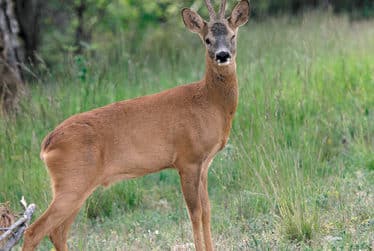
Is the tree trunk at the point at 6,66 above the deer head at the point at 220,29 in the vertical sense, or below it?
below

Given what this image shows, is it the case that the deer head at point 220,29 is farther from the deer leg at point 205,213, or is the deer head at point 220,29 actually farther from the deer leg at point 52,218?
the deer leg at point 52,218

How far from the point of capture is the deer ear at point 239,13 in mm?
6543

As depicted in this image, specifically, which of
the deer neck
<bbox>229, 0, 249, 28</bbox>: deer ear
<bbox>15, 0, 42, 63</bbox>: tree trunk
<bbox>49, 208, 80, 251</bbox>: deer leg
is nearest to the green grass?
<bbox>49, 208, 80, 251</bbox>: deer leg

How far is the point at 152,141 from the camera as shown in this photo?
626cm

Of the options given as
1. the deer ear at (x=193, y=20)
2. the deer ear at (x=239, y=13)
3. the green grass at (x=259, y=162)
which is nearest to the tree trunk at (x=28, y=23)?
the green grass at (x=259, y=162)

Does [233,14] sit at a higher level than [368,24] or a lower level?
higher

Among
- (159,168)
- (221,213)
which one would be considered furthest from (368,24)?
(159,168)

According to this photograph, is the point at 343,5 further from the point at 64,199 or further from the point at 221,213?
the point at 64,199

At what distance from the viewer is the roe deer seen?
5918 mm

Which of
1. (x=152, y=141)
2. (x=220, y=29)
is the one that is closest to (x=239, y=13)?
(x=220, y=29)

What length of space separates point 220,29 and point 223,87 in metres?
0.47

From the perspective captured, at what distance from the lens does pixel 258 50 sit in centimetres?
1070

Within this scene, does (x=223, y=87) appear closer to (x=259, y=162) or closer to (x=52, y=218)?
(x=259, y=162)

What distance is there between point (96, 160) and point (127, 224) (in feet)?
5.02
